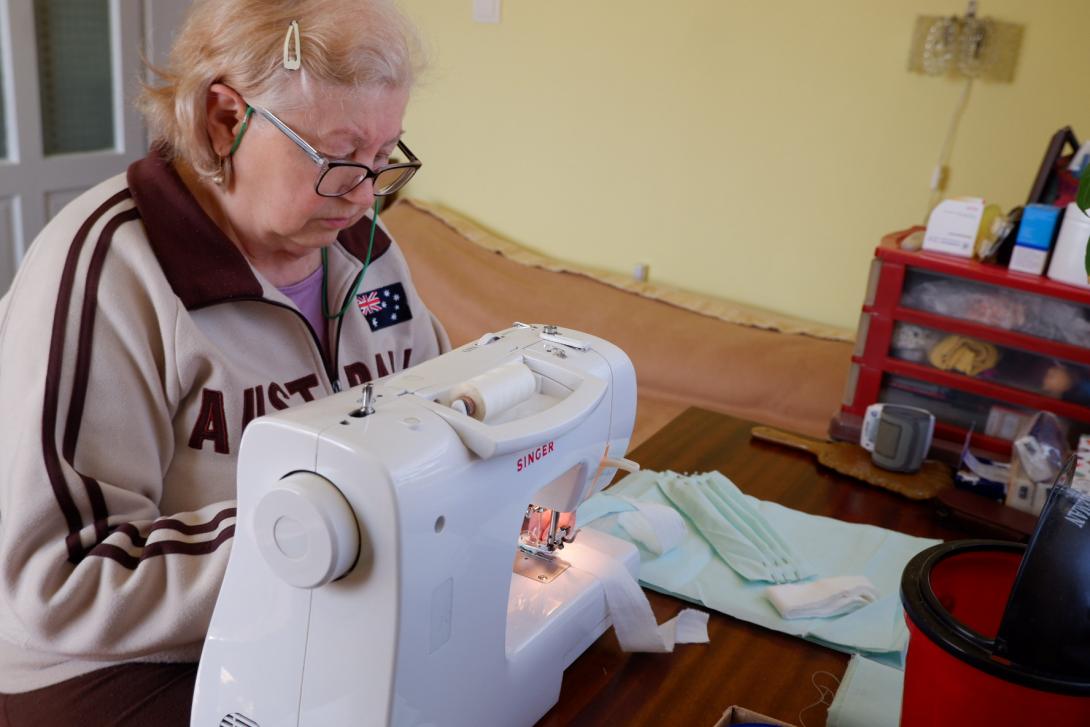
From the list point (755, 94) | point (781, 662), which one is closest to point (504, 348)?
point (781, 662)

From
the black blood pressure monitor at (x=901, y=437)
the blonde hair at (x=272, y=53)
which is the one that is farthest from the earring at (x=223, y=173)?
the black blood pressure monitor at (x=901, y=437)

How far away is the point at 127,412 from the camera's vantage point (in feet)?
3.28

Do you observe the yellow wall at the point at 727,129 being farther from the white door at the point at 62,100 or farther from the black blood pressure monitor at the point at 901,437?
the white door at the point at 62,100

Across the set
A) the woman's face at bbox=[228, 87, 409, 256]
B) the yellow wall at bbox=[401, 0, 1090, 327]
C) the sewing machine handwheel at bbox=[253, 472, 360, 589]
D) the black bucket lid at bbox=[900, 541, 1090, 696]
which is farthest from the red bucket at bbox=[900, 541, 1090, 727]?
the yellow wall at bbox=[401, 0, 1090, 327]

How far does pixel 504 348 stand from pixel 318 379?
12.1 inches

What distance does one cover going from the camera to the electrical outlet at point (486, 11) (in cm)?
291

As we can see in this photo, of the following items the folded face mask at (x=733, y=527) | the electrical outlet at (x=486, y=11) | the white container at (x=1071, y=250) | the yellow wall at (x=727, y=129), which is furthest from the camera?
the electrical outlet at (x=486, y=11)

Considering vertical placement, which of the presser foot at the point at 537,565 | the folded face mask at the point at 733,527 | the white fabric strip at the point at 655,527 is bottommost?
the folded face mask at the point at 733,527

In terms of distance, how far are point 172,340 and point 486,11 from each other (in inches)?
85.0

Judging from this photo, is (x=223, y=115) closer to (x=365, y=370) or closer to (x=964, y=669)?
(x=365, y=370)

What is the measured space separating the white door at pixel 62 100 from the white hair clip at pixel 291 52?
7.25 ft

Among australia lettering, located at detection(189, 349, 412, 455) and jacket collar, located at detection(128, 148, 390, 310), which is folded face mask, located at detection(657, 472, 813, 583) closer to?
australia lettering, located at detection(189, 349, 412, 455)

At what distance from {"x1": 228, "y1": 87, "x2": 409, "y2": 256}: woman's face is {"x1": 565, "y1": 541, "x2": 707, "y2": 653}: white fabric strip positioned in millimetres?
486

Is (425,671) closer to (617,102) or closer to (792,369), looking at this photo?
(792,369)
